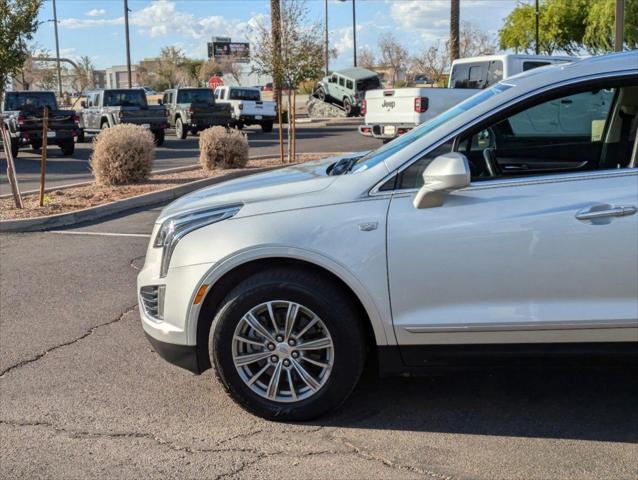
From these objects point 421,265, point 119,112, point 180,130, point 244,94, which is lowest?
point 421,265

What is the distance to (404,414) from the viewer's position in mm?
4133

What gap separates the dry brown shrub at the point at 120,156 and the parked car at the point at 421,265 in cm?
974

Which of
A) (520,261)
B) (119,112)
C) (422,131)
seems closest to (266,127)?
(119,112)

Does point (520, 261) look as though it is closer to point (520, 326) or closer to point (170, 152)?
point (520, 326)

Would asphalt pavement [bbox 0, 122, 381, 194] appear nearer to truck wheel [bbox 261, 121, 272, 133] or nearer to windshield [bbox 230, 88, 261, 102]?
truck wheel [bbox 261, 121, 272, 133]

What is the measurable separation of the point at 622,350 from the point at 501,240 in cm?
84

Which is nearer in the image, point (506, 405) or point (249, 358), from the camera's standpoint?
point (249, 358)

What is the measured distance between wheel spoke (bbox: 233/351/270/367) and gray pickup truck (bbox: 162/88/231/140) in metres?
24.3

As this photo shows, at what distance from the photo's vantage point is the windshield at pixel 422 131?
161 inches

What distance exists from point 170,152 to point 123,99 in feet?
13.0

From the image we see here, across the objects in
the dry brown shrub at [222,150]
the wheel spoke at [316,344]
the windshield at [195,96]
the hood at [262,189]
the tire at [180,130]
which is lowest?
the wheel spoke at [316,344]

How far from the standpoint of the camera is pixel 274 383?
3.99m

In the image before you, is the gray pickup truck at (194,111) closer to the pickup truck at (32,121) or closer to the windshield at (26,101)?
the windshield at (26,101)

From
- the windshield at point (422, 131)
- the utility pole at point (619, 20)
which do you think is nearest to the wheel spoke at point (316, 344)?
the windshield at point (422, 131)
